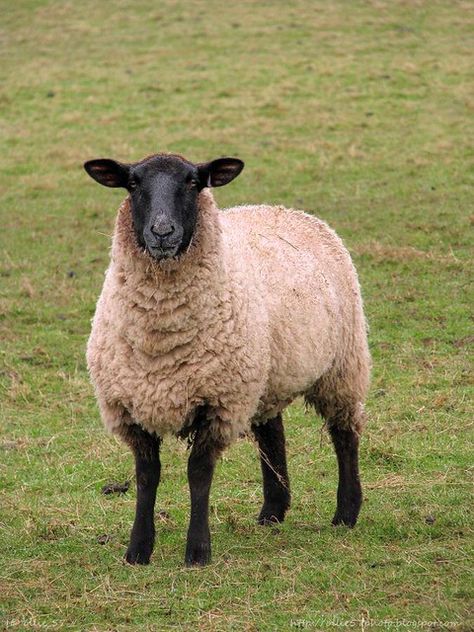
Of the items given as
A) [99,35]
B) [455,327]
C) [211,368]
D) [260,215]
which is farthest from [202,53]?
[211,368]

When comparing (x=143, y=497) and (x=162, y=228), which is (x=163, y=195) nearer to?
(x=162, y=228)

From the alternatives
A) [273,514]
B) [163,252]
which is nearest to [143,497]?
[273,514]

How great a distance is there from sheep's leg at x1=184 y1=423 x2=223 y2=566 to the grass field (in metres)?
0.12

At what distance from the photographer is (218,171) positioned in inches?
247

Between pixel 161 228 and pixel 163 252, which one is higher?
pixel 161 228

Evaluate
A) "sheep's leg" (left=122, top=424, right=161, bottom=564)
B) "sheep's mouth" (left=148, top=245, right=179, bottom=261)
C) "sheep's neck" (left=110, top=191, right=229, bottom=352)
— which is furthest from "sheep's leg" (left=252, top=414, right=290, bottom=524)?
"sheep's mouth" (left=148, top=245, right=179, bottom=261)

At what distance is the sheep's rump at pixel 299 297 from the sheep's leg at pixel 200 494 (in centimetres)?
65

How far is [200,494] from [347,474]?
4.70 feet

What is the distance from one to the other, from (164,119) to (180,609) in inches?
627

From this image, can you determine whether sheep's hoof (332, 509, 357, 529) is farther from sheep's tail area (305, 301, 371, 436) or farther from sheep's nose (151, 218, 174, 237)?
sheep's nose (151, 218, 174, 237)

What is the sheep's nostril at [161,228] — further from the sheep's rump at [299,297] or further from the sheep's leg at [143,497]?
the sheep's leg at [143,497]

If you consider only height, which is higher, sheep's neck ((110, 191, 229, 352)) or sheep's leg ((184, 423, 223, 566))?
sheep's neck ((110, 191, 229, 352))

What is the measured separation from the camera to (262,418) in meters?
6.72

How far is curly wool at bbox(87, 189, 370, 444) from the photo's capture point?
5820 mm
